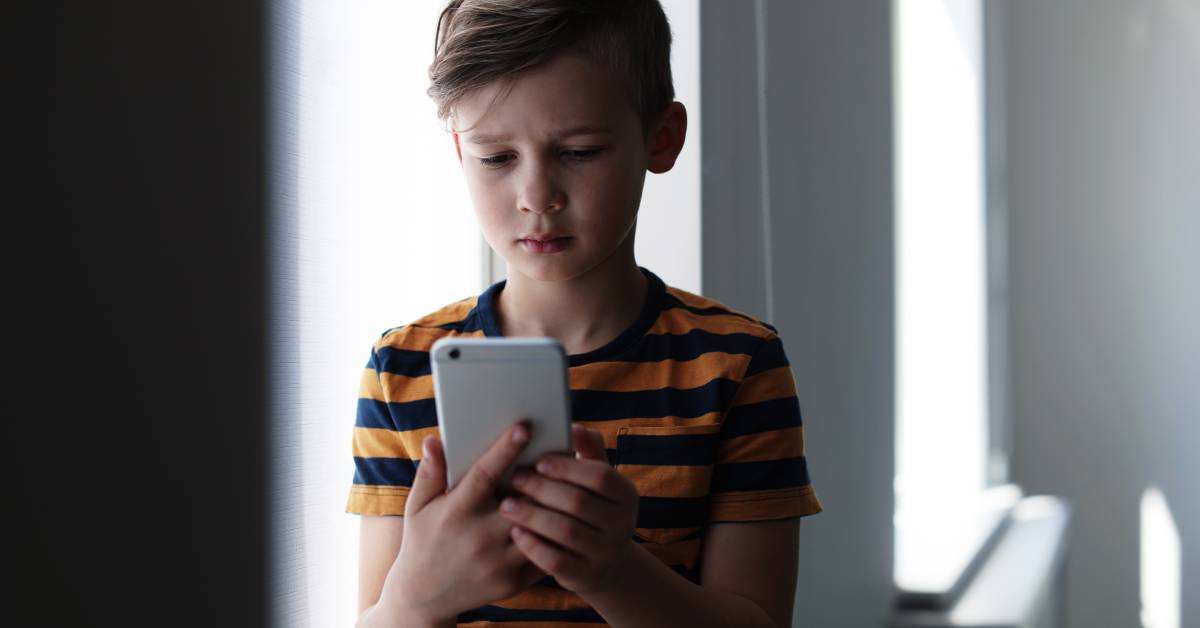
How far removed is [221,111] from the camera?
1.64 ft

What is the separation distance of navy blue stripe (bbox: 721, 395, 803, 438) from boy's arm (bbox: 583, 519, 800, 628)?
0.05 meters

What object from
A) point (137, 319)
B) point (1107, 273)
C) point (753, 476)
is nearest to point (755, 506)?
point (753, 476)

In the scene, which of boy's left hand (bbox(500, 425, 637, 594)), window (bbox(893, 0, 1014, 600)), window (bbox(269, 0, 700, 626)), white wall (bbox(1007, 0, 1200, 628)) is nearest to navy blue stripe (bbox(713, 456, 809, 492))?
boy's left hand (bbox(500, 425, 637, 594))

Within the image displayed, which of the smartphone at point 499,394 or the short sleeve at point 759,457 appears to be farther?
the short sleeve at point 759,457

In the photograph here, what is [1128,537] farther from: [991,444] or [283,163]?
[283,163]

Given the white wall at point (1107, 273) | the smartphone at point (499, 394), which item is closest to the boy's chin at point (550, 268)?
the smartphone at point (499, 394)

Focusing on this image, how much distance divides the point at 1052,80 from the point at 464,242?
1.99 m

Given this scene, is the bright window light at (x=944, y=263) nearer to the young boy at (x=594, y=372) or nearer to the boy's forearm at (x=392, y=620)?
the young boy at (x=594, y=372)

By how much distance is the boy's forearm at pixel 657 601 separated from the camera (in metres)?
0.50

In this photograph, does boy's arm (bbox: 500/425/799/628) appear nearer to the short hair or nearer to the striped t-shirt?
the striped t-shirt

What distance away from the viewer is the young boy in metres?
0.51

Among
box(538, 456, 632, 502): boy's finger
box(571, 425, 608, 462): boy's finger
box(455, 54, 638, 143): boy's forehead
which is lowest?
box(538, 456, 632, 502): boy's finger

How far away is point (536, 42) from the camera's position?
54 centimetres

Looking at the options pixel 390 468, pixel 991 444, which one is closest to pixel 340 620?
pixel 390 468
